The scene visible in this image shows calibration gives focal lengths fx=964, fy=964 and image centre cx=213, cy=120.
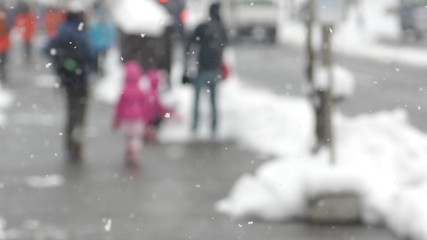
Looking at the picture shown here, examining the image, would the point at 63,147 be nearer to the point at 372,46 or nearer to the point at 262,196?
the point at 262,196

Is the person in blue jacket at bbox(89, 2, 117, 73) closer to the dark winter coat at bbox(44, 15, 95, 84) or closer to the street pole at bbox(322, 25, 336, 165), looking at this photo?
the dark winter coat at bbox(44, 15, 95, 84)

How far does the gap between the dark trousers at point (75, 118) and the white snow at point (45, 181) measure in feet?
3.12

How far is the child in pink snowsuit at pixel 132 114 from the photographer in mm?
10836

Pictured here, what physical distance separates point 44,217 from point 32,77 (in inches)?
655

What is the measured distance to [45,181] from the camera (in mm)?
9734

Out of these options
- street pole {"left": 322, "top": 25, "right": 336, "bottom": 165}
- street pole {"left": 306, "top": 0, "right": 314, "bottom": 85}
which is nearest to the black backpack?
street pole {"left": 306, "top": 0, "right": 314, "bottom": 85}

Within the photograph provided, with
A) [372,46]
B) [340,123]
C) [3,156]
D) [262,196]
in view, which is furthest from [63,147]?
[372,46]

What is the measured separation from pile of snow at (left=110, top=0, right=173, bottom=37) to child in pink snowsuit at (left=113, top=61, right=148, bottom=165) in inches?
268

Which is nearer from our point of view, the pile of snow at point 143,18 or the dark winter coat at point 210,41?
the dark winter coat at point 210,41

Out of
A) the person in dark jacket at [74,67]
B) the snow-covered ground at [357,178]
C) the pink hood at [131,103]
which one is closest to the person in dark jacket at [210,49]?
the snow-covered ground at [357,178]

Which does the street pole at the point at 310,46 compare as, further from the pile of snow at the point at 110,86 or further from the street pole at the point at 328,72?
the pile of snow at the point at 110,86

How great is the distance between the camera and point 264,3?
3928cm

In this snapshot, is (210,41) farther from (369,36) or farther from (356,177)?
(369,36)

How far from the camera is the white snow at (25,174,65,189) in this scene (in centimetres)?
950
